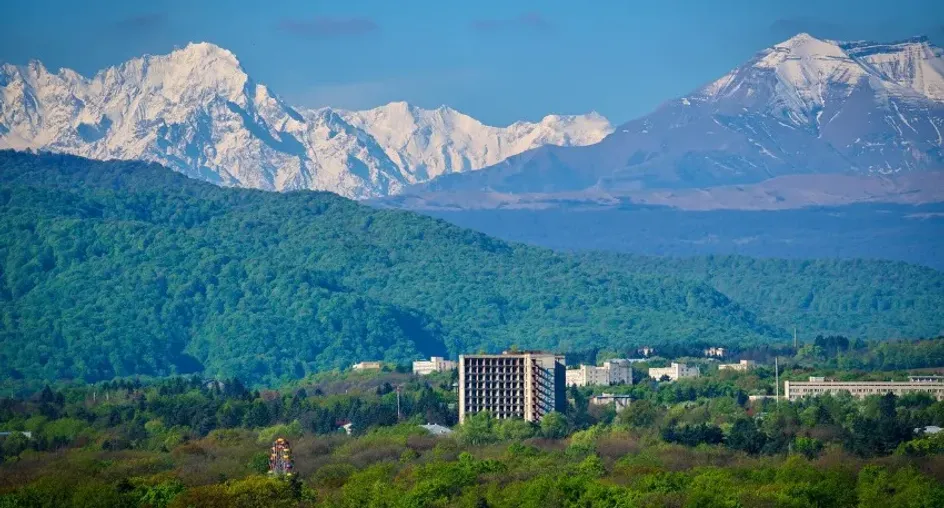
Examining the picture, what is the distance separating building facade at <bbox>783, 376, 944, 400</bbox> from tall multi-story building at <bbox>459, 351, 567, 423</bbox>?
18.4 meters

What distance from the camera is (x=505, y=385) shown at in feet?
397

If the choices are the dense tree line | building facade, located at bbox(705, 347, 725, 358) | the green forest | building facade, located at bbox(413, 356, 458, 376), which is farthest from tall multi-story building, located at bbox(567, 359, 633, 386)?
building facade, located at bbox(705, 347, 725, 358)

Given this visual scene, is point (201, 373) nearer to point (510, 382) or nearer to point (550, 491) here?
point (510, 382)

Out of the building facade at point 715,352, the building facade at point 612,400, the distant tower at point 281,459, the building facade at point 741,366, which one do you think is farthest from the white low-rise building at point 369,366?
the distant tower at point 281,459

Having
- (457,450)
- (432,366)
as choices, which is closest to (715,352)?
(432,366)

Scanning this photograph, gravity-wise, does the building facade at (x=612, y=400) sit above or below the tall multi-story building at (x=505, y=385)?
below

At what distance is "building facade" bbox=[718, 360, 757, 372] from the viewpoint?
161225 millimetres

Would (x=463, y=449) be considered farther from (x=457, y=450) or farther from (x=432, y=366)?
(x=432, y=366)

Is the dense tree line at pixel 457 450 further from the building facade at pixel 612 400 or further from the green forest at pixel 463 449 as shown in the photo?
the building facade at pixel 612 400

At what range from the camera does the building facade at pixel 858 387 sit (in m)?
136

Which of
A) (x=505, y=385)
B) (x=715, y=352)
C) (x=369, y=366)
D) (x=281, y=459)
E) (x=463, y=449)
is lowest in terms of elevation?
(x=463, y=449)

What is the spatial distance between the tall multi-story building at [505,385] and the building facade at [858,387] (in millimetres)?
18380

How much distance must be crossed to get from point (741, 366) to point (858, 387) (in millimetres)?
25581

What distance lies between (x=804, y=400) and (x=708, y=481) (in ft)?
160
